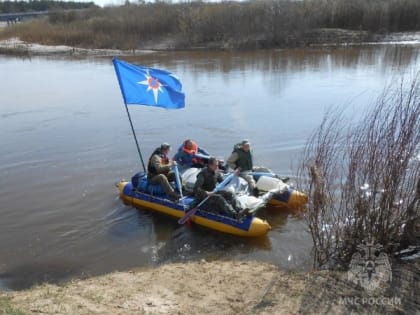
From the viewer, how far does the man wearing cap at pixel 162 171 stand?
10.5 m

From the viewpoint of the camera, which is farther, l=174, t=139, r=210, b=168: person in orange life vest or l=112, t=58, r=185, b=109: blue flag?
l=174, t=139, r=210, b=168: person in orange life vest

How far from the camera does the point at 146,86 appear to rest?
34.8ft

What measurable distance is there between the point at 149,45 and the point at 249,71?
1839 centimetres

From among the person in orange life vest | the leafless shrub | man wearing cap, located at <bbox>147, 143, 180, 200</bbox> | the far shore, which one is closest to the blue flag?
man wearing cap, located at <bbox>147, 143, 180, 200</bbox>

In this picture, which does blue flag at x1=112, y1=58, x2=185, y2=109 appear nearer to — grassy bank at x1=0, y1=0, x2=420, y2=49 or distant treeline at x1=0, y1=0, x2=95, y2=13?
grassy bank at x1=0, y1=0, x2=420, y2=49

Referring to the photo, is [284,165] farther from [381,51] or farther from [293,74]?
[381,51]

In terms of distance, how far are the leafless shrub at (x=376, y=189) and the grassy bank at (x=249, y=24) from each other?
34870 mm

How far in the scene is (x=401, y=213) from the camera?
6145mm

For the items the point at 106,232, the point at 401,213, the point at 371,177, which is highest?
the point at 371,177

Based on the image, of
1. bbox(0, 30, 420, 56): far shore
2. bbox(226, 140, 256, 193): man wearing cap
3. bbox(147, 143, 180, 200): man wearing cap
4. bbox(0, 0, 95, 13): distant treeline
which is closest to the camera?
bbox(147, 143, 180, 200): man wearing cap

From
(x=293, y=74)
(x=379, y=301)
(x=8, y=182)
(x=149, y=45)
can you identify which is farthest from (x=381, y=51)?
(x=379, y=301)

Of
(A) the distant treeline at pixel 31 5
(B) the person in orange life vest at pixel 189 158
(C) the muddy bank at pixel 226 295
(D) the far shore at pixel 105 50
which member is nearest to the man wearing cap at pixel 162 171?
(B) the person in orange life vest at pixel 189 158

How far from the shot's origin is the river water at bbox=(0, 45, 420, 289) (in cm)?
899

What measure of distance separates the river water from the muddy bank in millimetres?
1570
